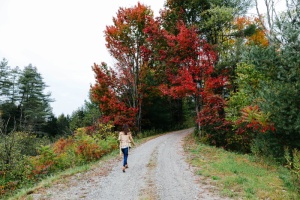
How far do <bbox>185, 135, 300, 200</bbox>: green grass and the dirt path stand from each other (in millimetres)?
577

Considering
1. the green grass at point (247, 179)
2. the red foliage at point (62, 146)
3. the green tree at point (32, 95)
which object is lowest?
the green grass at point (247, 179)

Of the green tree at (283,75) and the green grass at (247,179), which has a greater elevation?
the green tree at (283,75)

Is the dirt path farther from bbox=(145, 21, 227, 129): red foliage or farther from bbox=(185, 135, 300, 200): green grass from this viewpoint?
bbox=(145, 21, 227, 129): red foliage

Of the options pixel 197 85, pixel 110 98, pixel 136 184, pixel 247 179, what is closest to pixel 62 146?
pixel 110 98

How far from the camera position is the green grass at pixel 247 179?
22.1ft

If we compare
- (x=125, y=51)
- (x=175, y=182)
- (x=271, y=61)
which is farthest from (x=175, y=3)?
(x=175, y=182)

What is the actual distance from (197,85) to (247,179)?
11.5 meters

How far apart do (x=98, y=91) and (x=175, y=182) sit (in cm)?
1804

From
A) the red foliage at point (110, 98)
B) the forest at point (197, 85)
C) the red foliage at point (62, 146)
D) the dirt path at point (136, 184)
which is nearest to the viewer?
the dirt path at point (136, 184)

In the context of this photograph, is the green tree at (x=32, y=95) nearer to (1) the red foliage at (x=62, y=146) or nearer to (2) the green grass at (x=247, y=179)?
(1) the red foliage at (x=62, y=146)

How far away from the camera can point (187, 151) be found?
14.7 meters

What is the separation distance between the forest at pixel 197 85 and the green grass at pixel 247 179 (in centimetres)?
73

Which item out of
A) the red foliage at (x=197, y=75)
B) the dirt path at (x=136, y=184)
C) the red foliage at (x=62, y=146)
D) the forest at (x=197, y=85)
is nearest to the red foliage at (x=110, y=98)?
the forest at (x=197, y=85)

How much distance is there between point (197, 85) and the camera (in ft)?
62.2
